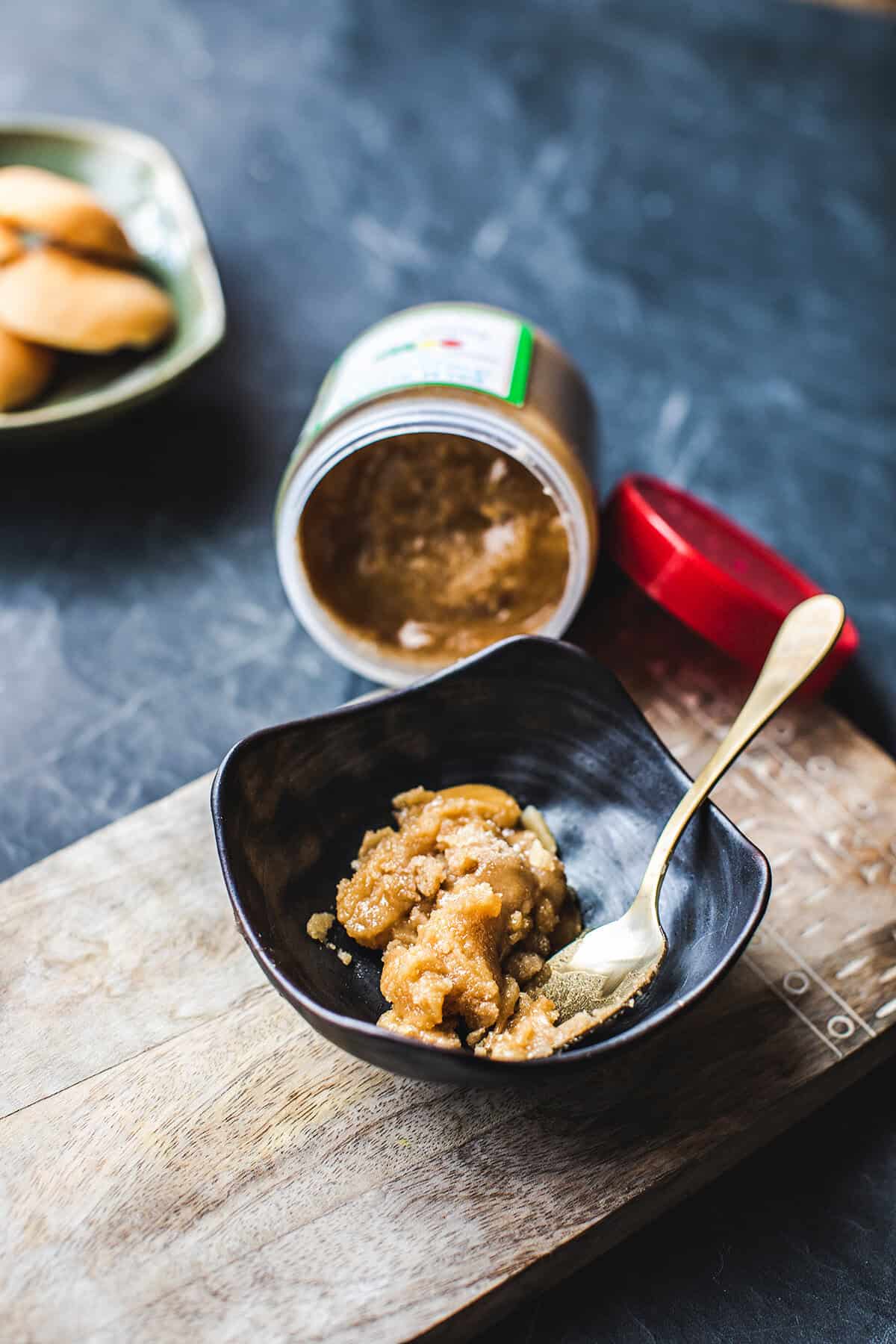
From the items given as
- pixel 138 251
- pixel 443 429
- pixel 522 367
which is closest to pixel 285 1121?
pixel 443 429

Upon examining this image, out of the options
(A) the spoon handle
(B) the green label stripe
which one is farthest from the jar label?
(A) the spoon handle

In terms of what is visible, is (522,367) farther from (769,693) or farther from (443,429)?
(769,693)

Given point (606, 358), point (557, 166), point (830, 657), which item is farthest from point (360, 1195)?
point (557, 166)

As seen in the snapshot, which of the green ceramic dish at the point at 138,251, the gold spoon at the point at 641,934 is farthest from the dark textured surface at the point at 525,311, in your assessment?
the gold spoon at the point at 641,934

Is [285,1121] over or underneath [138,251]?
underneath

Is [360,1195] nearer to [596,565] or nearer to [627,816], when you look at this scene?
[627,816]

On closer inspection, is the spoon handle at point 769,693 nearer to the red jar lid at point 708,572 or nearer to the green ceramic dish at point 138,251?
the red jar lid at point 708,572
